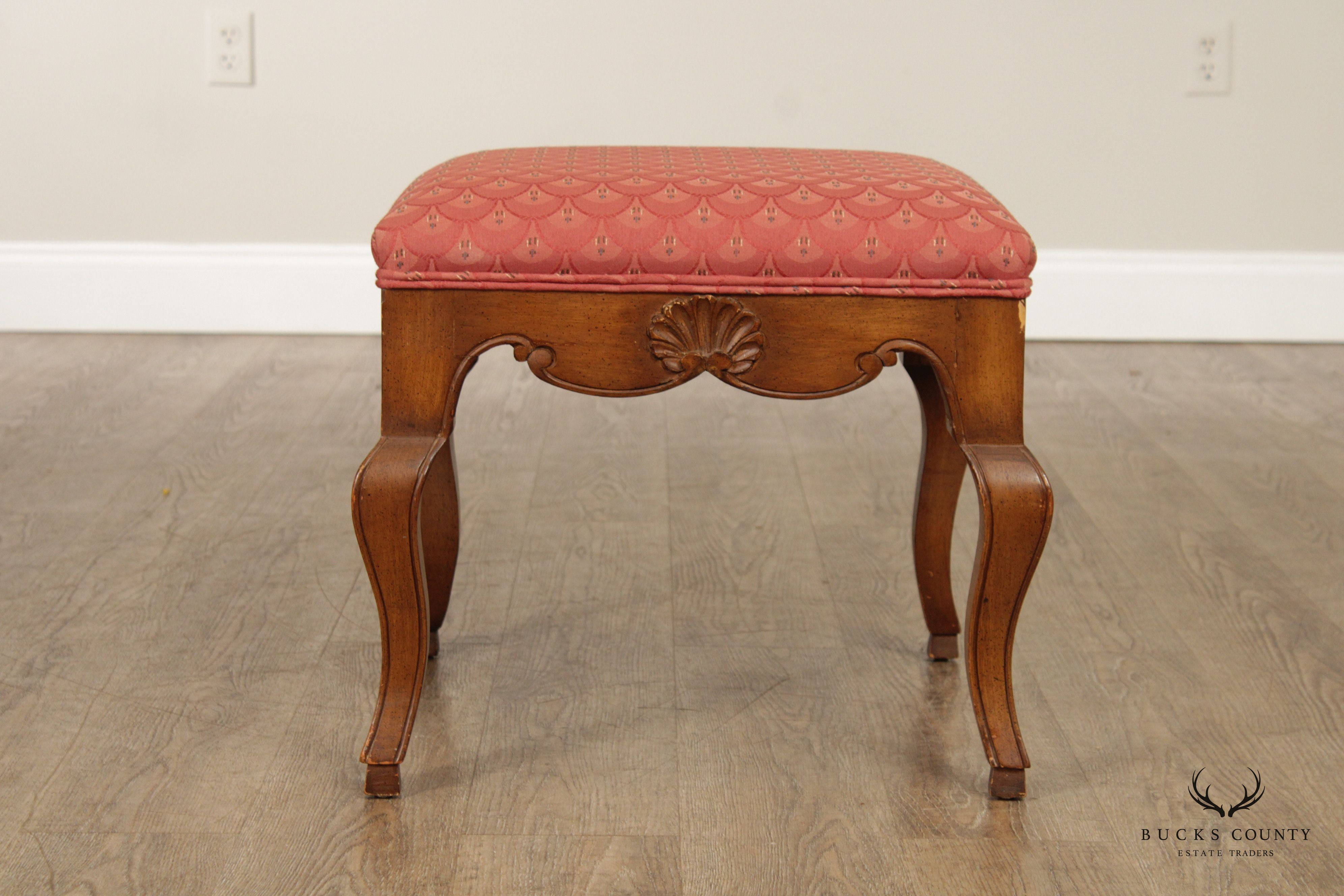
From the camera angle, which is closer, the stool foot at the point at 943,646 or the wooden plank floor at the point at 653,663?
the wooden plank floor at the point at 653,663

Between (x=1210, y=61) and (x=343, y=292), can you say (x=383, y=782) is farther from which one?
(x=1210, y=61)

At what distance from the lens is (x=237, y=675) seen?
1105mm

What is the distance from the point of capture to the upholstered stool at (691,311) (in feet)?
2.86

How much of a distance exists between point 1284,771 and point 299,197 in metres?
1.93

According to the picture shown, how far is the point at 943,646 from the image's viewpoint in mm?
1154

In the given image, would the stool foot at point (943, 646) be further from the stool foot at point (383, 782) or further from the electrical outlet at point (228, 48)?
the electrical outlet at point (228, 48)

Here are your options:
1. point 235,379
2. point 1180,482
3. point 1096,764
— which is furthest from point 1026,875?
point 235,379

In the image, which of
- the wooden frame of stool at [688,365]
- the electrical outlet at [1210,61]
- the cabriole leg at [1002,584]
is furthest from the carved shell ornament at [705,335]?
the electrical outlet at [1210,61]

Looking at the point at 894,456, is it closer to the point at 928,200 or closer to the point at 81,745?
the point at 928,200

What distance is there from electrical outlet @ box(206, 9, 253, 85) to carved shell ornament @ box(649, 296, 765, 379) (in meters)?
1.72

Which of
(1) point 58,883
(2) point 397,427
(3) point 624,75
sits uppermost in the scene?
(3) point 624,75

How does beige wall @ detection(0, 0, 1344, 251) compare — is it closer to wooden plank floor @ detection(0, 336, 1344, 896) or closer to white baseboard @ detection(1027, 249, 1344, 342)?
white baseboard @ detection(1027, 249, 1344, 342)

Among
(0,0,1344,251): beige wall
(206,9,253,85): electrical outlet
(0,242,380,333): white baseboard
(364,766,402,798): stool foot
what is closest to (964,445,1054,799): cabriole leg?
(364,766,402,798): stool foot

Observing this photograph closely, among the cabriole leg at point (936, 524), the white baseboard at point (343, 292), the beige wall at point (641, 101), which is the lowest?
the cabriole leg at point (936, 524)
